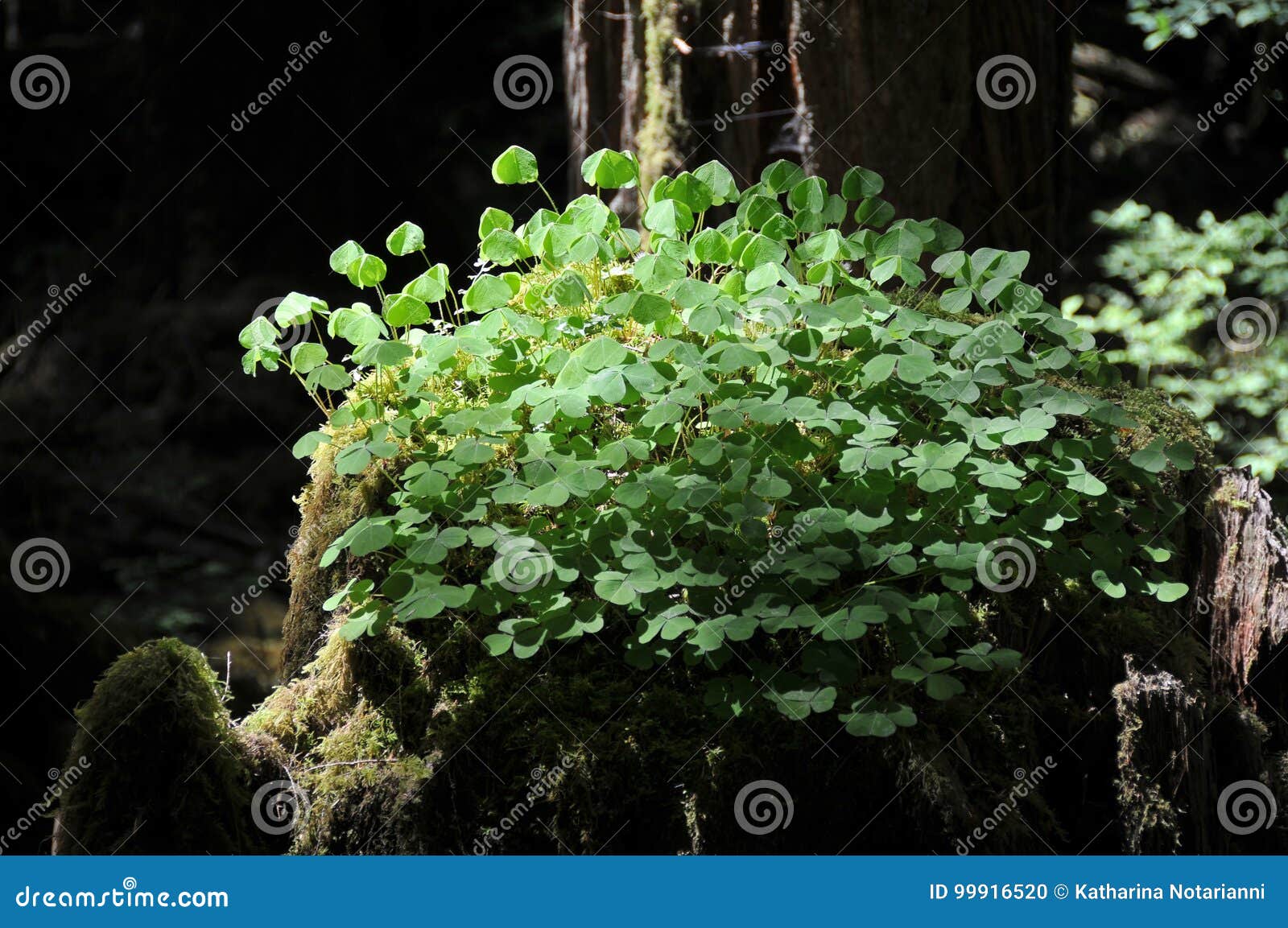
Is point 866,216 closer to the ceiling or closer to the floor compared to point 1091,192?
closer to the floor

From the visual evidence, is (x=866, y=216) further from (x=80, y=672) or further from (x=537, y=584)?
(x=80, y=672)

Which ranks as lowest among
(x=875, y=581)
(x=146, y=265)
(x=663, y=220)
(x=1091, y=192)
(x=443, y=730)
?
(x=146, y=265)

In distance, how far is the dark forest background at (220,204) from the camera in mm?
5316

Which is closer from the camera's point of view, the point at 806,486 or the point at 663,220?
the point at 806,486

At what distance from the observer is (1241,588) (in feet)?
7.69

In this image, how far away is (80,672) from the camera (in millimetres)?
4664

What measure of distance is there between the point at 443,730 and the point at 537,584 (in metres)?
0.37

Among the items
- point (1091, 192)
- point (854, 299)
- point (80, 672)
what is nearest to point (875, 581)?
point (854, 299)
